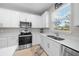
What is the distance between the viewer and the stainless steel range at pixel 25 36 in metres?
1.70

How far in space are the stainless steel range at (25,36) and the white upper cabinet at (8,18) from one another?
15 centimetres

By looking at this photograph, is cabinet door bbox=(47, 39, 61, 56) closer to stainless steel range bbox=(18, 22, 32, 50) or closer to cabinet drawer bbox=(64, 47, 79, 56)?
cabinet drawer bbox=(64, 47, 79, 56)

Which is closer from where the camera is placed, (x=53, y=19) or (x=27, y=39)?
(x=27, y=39)

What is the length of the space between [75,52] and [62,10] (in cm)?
124

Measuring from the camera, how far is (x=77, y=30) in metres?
1.53

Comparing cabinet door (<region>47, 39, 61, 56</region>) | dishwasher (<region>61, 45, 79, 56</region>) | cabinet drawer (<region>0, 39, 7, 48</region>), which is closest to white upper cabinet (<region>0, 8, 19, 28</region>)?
cabinet drawer (<region>0, 39, 7, 48</region>)

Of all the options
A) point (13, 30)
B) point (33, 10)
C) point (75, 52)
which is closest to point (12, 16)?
point (13, 30)

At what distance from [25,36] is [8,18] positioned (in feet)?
1.75

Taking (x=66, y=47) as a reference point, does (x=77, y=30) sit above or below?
above

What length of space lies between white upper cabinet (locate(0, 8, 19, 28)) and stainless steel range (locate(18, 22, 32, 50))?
153 mm

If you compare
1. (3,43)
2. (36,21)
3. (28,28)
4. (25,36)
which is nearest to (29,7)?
(36,21)

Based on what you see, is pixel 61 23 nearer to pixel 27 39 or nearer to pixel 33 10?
pixel 33 10

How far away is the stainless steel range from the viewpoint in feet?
5.57

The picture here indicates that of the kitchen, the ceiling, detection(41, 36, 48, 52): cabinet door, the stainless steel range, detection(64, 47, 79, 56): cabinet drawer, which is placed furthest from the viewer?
detection(41, 36, 48, 52): cabinet door
